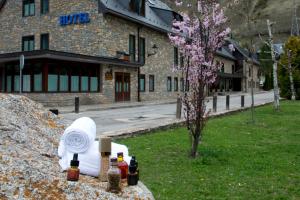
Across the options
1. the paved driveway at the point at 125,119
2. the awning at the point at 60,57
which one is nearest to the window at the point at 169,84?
the awning at the point at 60,57

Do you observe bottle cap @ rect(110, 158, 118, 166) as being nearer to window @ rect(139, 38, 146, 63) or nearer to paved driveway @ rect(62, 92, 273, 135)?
paved driveway @ rect(62, 92, 273, 135)

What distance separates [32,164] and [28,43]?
35593mm

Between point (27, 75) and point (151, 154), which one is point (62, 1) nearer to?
point (27, 75)

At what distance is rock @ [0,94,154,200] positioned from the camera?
242cm

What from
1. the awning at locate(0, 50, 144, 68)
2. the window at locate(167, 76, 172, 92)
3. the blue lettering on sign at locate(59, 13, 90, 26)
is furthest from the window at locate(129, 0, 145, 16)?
the window at locate(167, 76, 172, 92)

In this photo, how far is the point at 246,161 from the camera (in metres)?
8.01

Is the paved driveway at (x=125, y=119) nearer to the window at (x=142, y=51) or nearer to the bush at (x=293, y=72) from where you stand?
the window at (x=142, y=51)

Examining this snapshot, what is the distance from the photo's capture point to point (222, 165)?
7.62 meters

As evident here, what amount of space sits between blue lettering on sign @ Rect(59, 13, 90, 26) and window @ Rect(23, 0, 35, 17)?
3.85 metres

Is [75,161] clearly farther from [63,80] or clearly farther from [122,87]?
[122,87]

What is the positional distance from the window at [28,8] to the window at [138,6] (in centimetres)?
837

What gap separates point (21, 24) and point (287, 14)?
467ft

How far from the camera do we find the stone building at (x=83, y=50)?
92.6 ft

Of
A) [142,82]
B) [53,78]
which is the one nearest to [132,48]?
[142,82]
